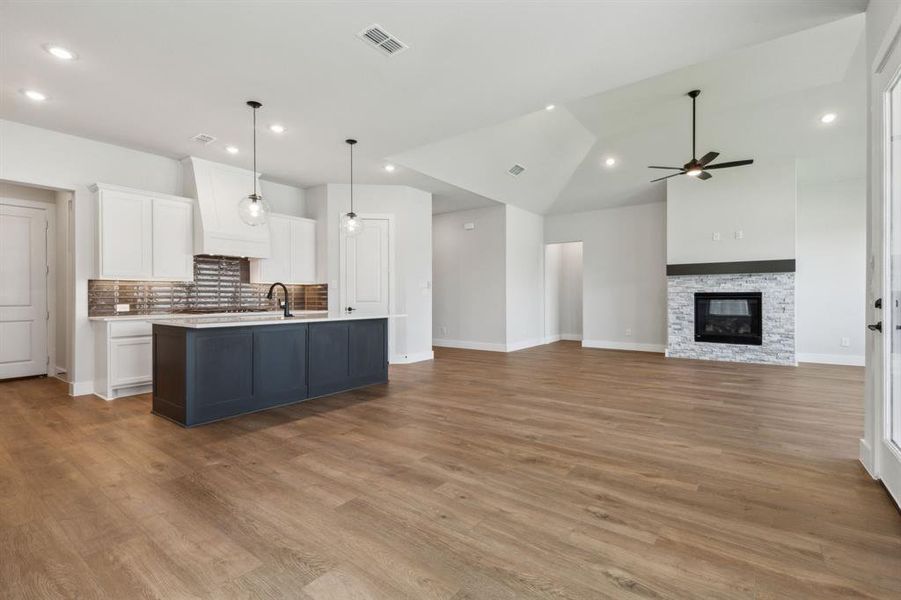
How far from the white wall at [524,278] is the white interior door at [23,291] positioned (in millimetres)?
7274

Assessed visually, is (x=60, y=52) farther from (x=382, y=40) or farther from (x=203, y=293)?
(x=203, y=293)

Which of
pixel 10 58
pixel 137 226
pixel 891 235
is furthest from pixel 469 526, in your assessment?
pixel 137 226

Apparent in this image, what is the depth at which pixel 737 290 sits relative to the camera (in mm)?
7234

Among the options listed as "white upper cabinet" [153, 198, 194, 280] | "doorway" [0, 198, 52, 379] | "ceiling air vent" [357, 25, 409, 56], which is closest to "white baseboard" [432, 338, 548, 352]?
"white upper cabinet" [153, 198, 194, 280]

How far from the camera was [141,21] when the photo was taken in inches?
115

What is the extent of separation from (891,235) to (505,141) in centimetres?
503

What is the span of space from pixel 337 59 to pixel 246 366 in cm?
286

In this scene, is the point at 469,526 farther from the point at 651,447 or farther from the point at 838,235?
the point at 838,235

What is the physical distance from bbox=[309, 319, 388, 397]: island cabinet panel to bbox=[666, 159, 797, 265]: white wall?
5599mm

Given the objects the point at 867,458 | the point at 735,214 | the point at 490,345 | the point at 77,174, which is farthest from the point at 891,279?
the point at 77,174

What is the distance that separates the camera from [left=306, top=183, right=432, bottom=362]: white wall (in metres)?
7.14

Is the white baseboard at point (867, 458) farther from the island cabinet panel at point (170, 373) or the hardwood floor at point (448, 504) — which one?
the island cabinet panel at point (170, 373)

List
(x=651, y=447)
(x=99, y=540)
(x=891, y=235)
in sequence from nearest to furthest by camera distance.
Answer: (x=99, y=540)
(x=891, y=235)
(x=651, y=447)

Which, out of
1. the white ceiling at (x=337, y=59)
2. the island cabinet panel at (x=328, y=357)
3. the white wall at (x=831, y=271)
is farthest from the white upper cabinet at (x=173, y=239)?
the white wall at (x=831, y=271)
